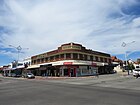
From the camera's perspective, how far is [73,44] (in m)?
51.8

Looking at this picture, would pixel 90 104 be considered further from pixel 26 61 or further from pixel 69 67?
pixel 26 61

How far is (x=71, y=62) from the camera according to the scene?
1978 inches

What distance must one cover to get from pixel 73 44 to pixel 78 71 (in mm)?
7817

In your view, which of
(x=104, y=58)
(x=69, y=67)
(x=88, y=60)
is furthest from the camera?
(x=104, y=58)

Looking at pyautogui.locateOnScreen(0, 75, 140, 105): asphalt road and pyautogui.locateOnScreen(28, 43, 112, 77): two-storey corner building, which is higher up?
pyautogui.locateOnScreen(28, 43, 112, 77): two-storey corner building

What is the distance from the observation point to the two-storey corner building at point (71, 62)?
51.1m

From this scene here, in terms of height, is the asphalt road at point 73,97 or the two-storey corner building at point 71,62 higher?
the two-storey corner building at point 71,62

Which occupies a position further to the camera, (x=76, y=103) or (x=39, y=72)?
(x=39, y=72)

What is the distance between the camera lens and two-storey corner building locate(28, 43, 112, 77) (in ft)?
168

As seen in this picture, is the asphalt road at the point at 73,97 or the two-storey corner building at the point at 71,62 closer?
the asphalt road at the point at 73,97

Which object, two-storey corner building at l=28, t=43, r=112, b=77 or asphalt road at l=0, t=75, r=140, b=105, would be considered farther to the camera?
two-storey corner building at l=28, t=43, r=112, b=77

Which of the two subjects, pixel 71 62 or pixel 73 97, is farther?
pixel 71 62

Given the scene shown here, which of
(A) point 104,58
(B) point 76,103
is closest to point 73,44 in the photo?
(A) point 104,58

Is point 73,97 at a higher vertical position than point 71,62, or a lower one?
lower
